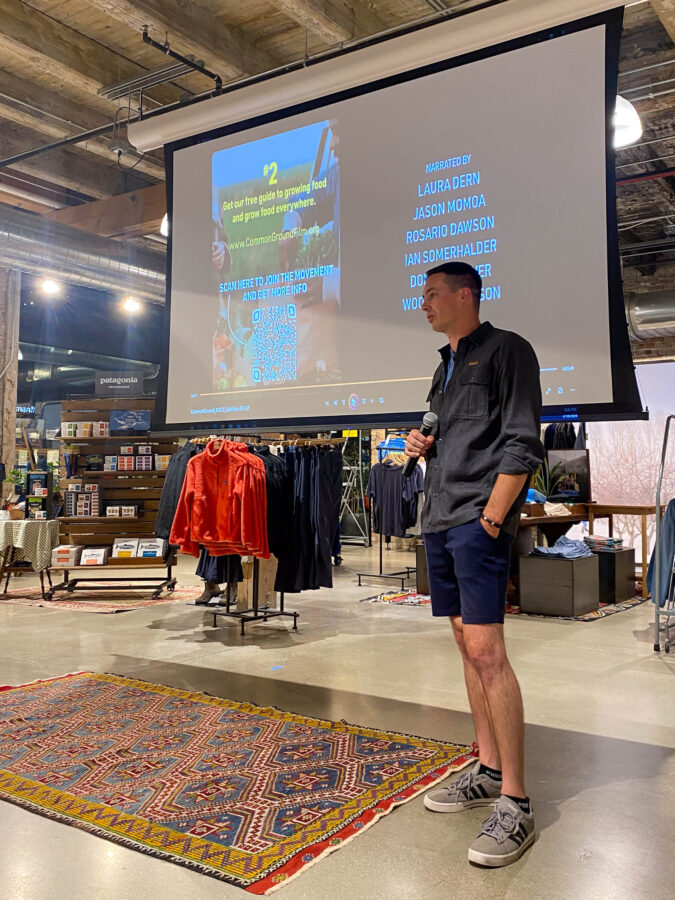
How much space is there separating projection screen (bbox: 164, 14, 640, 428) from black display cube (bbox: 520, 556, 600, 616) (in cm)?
319

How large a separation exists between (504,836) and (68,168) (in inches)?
303

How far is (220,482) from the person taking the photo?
512 centimetres

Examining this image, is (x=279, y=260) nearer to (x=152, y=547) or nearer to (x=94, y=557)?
(x=152, y=547)

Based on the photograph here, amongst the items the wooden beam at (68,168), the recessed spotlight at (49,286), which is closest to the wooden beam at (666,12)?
the wooden beam at (68,168)

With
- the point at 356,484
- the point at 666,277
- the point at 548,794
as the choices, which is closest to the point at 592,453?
the point at 666,277

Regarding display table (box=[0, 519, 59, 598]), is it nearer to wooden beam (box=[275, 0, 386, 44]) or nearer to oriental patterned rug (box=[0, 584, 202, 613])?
oriental patterned rug (box=[0, 584, 202, 613])

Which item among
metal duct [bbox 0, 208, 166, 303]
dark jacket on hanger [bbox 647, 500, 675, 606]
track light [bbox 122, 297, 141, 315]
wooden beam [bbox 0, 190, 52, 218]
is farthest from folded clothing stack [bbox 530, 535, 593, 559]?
track light [bbox 122, 297, 141, 315]

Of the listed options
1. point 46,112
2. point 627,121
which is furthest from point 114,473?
point 627,121

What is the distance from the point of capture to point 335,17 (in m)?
4.89

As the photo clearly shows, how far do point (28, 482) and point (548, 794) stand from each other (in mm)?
6963

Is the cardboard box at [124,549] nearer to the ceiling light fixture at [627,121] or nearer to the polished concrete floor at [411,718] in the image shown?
the polished concrete floor at [411,718]

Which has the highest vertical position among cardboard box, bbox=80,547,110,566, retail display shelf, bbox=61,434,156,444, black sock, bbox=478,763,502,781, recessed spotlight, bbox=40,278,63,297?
recessed spotlight, bbox=40,278,63,297

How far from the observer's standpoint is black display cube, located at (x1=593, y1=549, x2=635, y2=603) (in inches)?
267

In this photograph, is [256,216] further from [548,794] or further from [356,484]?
[356,484]
